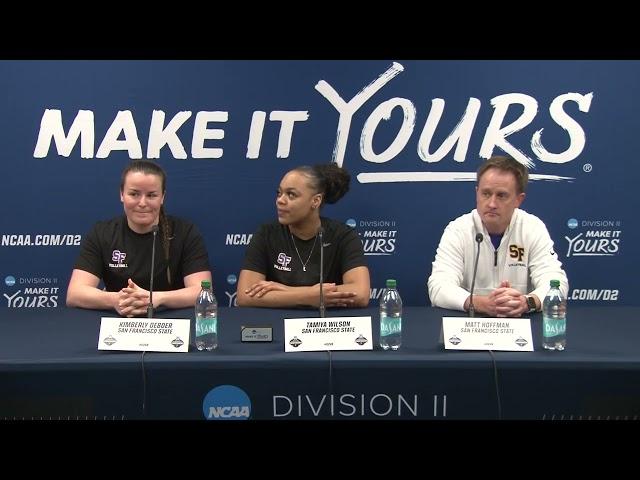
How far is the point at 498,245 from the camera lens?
3625mm

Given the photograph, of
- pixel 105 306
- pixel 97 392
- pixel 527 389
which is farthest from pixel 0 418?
pixel 527 389

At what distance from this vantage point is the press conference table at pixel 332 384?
2.55 metres

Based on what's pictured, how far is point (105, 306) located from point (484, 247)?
1.71m

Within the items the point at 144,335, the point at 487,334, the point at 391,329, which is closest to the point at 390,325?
the point at 391,329

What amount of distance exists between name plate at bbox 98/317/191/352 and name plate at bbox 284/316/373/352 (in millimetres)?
360

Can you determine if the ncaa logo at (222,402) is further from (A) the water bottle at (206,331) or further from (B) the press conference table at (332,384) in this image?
(A) the water bottle at (206,331)

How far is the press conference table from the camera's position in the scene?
2551mm

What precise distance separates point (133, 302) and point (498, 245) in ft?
5.45

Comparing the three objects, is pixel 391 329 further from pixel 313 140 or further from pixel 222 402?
pixel 313 140

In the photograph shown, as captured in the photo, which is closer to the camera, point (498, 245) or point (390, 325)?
point (390, 325)

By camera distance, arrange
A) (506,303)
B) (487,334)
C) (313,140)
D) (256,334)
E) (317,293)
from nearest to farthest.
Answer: (487,334) < (256,334) < (506,303) < (317,293) < (313,140)

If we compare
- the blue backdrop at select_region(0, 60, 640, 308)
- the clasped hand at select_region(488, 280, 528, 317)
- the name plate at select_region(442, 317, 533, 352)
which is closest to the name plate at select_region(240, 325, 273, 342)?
the name plate at select_region(442, 317, 533, 352)

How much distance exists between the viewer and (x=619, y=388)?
2562mm

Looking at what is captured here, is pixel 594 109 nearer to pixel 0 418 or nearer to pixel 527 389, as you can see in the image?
pixel 527 389
